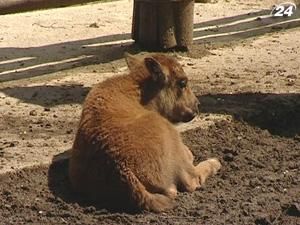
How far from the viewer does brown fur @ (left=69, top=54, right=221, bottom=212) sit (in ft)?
19.0

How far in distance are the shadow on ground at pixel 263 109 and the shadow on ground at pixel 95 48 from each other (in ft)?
6.84

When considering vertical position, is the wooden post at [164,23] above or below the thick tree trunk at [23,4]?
below

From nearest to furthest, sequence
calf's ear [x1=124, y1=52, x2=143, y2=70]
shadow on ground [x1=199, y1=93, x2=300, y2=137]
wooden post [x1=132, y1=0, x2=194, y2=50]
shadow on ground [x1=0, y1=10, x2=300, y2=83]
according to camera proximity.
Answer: calf's ear [x1=124, y1=52, x2=143, y2=70] < shadow on ground [x1=199, y1=93, x2=300, y2=137] < shadow on ground [x1=0, y1=10, x2=300, y2=83] < wooden post [x1=132, y1=0, x2=194, y2=50]

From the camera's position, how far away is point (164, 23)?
10.3m

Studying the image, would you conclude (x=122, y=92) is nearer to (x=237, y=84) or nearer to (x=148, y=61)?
(x=148, y=61)

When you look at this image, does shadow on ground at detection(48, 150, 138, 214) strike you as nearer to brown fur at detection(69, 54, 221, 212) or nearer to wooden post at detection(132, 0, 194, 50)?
brown fur at detection(69, 54, 221, 212)

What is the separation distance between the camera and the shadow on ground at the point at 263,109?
7.85 metres

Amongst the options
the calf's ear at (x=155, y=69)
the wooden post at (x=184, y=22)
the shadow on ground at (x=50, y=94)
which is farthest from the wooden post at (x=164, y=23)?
the calf's ear at (x=155, y=69)

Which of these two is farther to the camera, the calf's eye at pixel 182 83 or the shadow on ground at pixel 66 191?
the calf's eye at pixel 182 83

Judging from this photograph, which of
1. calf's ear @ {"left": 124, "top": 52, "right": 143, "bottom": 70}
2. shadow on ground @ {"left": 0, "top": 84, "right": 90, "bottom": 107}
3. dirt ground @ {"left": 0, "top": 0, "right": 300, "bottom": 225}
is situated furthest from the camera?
shadow on ground @ {"left": 0, "top": 84, "right": 90, "bottom": 107}

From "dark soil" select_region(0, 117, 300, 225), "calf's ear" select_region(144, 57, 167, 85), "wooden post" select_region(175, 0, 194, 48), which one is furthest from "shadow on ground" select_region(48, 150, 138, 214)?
"wooden post" select_region(175, 0, 194, 48)

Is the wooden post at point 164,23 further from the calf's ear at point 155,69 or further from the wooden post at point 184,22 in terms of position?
the calf's ear at point 155,69

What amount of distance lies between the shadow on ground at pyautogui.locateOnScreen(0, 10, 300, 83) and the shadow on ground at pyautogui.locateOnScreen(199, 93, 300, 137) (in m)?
2.08

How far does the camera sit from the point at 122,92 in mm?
6383
